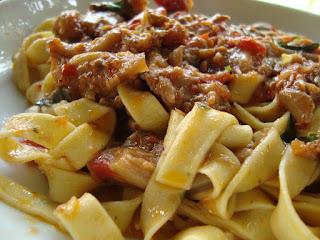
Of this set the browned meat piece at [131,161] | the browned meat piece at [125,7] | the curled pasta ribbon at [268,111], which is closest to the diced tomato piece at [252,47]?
the curled pasta ribbon at [268,111]

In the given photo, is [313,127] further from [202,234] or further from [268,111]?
[202,234]

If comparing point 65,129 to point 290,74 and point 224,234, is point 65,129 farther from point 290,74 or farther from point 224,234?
point 290,74

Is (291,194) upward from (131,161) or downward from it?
upward

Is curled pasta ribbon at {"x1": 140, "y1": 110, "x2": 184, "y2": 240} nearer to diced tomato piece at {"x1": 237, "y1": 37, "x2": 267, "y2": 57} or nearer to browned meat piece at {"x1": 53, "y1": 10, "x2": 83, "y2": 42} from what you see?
diced tomato piece at {"x1": 237, "y1": 37, "x2": 267, "y2": 57}

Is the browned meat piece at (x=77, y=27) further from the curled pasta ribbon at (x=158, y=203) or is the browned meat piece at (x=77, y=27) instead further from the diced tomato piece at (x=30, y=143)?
the curled pasta ribbon at (x=158, y=203)

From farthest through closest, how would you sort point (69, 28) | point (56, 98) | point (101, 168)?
point (69, 28), point (56, 98), point (101, 168)

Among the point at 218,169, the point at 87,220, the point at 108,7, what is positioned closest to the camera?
the point at 87,220

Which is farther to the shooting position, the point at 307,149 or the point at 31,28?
the point at 31,28

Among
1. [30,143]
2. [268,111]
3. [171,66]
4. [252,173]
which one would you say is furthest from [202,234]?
[30,143]
